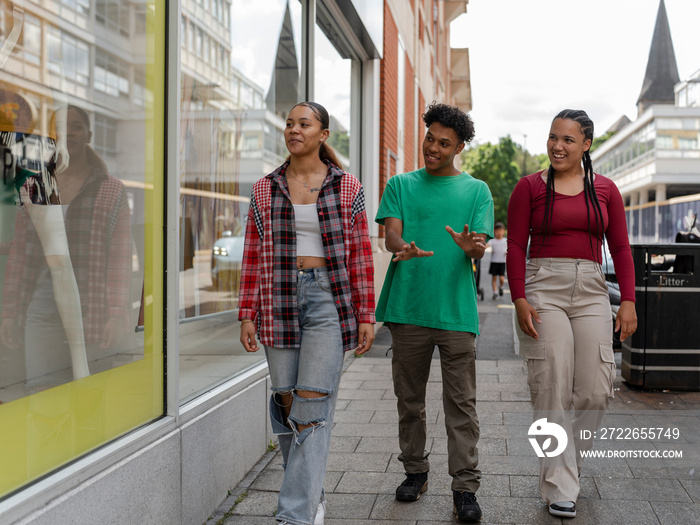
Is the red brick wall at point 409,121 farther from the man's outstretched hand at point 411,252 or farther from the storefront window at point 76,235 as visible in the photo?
the storefront window at point 76,235

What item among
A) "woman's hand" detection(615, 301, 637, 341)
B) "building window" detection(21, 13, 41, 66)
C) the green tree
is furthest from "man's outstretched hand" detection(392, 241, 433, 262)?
the green tree

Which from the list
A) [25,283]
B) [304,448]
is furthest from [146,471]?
[25,283]

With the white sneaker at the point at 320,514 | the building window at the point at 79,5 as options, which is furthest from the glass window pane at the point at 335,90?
the white sneaker at the point at 320,514

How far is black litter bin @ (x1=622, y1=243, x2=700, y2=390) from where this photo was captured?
6.55m

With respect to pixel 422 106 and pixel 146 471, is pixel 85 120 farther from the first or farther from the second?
pixel 422 106

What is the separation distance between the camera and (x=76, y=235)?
2.98 meters

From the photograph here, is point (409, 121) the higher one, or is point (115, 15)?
point (409, 121)

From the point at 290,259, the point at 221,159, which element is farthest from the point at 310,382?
the point at 221,159

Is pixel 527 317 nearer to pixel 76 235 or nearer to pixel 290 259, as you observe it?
pixel 290 259

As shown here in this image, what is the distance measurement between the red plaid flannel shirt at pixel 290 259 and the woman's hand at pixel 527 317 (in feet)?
2.61

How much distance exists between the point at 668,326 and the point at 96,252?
17.2 feet

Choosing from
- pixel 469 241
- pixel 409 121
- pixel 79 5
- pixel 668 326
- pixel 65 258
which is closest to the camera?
pixel 65 258

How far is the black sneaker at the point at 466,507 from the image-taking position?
360 centimetres

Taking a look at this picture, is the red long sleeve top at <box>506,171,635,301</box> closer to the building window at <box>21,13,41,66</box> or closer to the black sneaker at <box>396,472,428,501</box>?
the black sneaker at <box>396,472,428,501</box>
